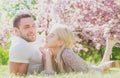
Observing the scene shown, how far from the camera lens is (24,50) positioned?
363 cm

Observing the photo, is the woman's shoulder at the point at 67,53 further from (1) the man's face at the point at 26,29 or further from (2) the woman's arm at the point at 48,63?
(1) the man's face at the point at 26,29

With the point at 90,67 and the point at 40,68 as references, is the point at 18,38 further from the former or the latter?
the point at 90,67

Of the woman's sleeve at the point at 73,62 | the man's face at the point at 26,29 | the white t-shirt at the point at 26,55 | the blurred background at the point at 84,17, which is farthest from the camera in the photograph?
the blurred background at the point at 84,17

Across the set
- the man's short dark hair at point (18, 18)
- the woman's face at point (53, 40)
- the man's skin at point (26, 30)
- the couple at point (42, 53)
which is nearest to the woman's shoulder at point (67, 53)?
the couple at point (42, 53)

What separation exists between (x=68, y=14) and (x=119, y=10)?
5.55ft

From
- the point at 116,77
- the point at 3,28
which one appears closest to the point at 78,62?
the point at 116,77

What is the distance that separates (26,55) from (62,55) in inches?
13.2

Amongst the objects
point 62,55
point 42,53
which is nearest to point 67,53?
point 62,55

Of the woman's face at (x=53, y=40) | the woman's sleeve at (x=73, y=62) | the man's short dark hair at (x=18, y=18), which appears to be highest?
the man's short dark hair at (x=18, y=18)

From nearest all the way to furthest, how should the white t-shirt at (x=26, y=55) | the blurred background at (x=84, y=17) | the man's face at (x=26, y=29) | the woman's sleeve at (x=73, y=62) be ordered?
the woman's sleeve at (x=73, y=62) < the white t-shirt at (x=26, y=55) < the man's face at (x=26, y=29) < the blurred background at (x=84, y=17)

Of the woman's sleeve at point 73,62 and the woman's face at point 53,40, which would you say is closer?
the woman's sleeve at point 73,62

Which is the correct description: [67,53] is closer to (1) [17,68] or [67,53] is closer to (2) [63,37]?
(2) [63,37]

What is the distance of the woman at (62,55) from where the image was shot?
352 centimetres

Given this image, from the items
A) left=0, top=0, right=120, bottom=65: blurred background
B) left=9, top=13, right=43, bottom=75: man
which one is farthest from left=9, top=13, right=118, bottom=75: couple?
left=0, top=0, right=120, bottom=65: blurred background
